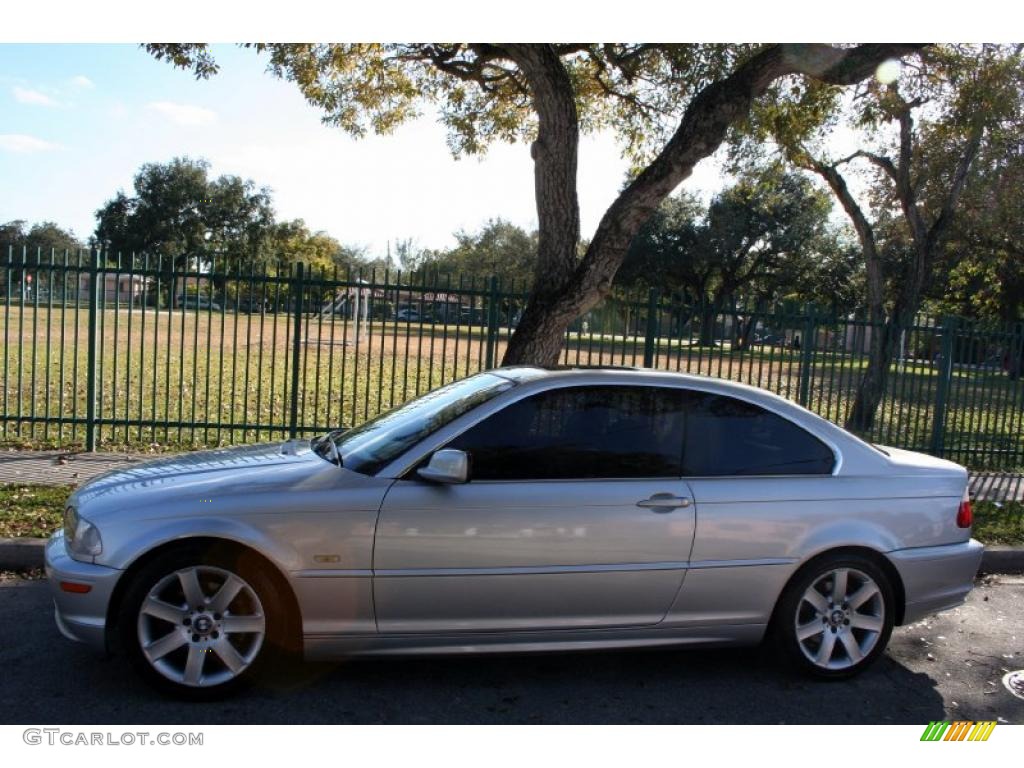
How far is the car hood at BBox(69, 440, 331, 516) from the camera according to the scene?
12.8ft

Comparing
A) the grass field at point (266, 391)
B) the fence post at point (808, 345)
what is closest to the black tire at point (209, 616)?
the grass field at point (266, 391)

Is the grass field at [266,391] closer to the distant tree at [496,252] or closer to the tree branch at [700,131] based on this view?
the tree branch at [700,131]

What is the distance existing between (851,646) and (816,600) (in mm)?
302

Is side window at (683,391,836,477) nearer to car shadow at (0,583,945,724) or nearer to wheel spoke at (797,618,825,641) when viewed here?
wheel spoke at (797,618,825,641)

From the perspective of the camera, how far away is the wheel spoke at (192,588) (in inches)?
149

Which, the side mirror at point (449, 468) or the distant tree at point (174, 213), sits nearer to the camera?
the side mirror at point (449, 468)

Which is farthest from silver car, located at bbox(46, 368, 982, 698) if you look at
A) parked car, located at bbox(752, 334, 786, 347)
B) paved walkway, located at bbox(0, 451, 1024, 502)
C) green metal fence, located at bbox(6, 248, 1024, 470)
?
parked car, located at bbox(752, 334, 786, 347)

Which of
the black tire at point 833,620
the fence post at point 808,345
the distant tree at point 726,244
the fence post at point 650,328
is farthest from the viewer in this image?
the distant tree at point 726,244

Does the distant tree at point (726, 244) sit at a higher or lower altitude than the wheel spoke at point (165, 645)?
higher

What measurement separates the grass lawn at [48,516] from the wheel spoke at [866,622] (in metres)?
3.31

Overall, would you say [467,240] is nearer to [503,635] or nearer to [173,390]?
[173,390]

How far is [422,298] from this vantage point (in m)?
9.23

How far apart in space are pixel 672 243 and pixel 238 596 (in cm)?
3901

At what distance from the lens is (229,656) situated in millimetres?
3824
